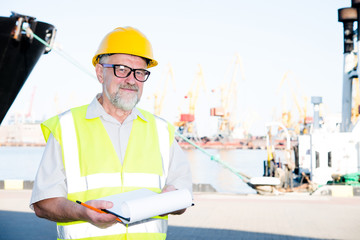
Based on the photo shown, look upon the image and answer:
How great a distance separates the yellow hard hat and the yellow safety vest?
333 millimetres

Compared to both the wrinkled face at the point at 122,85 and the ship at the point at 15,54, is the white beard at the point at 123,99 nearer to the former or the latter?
the wrinkled face at the point at 122,85

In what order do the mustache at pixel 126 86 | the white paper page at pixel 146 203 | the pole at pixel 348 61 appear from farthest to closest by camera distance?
the pole at pixel 348 61, the mustache at pixel 126 86, the white paper page at pixel 146 203

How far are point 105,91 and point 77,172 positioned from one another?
1.32 ft

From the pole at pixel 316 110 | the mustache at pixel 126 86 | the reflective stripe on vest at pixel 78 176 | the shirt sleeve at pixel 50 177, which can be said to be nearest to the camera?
the shirt sleeve at pixel 50 177

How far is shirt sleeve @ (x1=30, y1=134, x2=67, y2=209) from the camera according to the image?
2.10m

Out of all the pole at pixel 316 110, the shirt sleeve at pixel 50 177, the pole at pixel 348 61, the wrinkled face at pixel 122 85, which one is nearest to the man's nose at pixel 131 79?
the wrinkled face at pixel 122 85

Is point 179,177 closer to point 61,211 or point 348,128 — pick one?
point 61,211

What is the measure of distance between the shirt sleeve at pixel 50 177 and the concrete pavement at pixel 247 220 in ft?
18.1

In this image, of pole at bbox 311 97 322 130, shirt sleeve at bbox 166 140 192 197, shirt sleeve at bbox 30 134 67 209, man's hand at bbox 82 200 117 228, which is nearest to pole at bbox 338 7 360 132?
pole at bbox 311 97 322 130

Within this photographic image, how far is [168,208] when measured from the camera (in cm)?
208

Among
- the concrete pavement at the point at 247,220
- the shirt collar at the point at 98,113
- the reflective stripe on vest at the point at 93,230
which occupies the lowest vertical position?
the concrete pavement at the point at 247,220

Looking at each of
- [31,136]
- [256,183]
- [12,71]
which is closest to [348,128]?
[256,183]

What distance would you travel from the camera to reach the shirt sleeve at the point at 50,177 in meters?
2.10

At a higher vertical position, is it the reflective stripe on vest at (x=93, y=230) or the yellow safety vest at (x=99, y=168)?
the yellow safety vest at (x=99, y=168)
